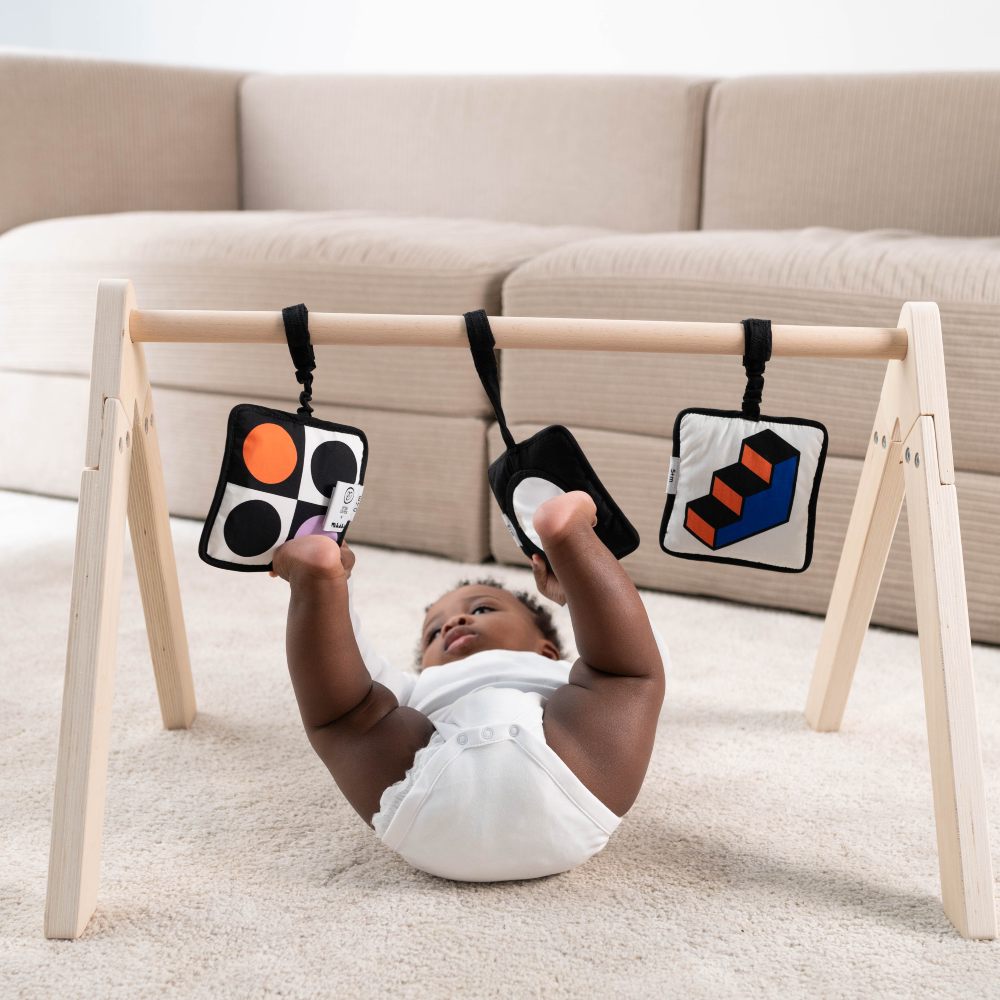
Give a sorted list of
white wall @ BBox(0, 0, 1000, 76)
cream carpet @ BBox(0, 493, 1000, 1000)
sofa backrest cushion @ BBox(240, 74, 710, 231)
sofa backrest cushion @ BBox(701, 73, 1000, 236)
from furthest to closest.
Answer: white wall @ BBox(0, 0, 1000, 76), sofa backrest cushion @ BBox(240, 74, 710, 231), sofa backrest cushion @ BBox(701, 73, 1000, 236), cream carpet @ BBox(0, 493, 1000, 1000)

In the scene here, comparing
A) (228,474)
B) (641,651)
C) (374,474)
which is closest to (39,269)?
(374,474)

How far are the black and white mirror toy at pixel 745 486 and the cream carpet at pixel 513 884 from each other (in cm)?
24

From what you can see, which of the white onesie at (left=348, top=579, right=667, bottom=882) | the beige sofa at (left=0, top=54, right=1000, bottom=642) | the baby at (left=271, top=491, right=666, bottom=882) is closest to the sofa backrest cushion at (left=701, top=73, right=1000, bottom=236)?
the beige sofa at (left=0, top=54, right=1000, bottom=642)

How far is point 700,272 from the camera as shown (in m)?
1.47

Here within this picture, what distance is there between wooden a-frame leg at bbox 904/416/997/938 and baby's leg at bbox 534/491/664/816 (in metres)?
0.21

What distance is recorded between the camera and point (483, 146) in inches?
86.1

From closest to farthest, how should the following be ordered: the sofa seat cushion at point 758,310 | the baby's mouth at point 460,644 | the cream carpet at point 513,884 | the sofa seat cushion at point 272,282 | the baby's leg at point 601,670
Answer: the cream carpet at point 513,884
the baby's leg at point 601,670
the baby's mouth at point 460,644
the sofa seat cushion at point 758,310
the sofa seat cushion at point 272,282

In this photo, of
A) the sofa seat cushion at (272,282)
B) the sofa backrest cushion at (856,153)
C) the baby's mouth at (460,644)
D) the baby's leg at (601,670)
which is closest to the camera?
the baby's leg at (601,670)

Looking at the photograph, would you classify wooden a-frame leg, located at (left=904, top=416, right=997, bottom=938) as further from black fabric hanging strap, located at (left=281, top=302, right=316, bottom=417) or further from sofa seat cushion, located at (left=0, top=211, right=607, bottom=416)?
sofa seat cushion, located at (left=0, top=211, right=607, bottom=416)

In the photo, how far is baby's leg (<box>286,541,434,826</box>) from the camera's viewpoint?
A: 0.86 meters

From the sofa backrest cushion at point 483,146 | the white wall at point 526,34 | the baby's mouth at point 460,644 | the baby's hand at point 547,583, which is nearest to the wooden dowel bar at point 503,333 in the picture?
the baby's hand at point 547,583

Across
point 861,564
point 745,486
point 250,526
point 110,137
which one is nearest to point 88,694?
point 250,526

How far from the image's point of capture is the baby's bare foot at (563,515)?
2.87 ft

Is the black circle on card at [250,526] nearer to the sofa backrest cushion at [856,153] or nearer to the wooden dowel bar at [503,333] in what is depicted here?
the wooden dowel bar at [503,333]
